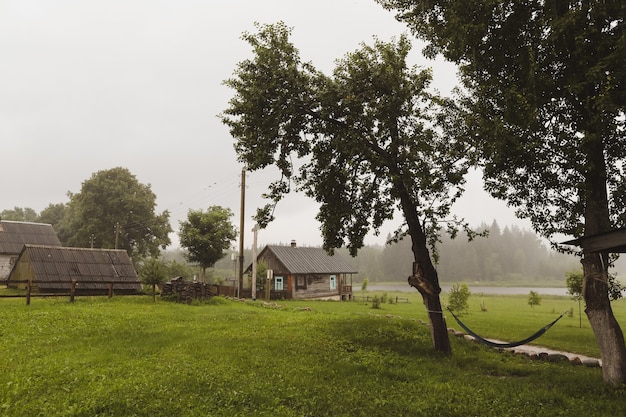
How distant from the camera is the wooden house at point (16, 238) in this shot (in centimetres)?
4100

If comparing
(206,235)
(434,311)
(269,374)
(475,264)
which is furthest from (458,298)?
(475,264)

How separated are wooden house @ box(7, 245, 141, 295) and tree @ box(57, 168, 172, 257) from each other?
21.2 meters

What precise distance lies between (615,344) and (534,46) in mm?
7142

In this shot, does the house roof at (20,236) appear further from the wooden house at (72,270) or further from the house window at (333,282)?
the house window at (333,282)

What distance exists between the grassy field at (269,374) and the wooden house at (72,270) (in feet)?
40.8

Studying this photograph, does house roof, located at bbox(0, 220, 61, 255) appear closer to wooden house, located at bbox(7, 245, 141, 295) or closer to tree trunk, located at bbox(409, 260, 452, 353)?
wooden house, located at bbox(7, 245, 141, 295)

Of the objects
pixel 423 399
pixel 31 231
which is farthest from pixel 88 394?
pixel 31 231

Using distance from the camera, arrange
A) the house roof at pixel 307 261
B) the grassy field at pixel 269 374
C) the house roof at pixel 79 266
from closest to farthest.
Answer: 1. the grassy field at pixel 269 374
2. the house roof at pixel 79 266
3. the house roof at pixel 307 261

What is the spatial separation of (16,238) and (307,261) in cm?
3113

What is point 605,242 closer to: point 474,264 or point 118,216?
point 118,216

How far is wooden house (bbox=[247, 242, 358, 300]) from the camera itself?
1672 inches

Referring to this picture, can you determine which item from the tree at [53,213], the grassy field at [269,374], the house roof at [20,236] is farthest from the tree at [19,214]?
the grassy field at [269,374]

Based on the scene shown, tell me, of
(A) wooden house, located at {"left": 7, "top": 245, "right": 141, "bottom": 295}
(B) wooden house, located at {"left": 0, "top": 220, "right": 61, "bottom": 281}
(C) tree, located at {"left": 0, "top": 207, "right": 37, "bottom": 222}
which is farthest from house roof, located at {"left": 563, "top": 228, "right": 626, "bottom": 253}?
(C) tree, located at {"left": 0, "top": 207, "right": 37, "bottom": 222}

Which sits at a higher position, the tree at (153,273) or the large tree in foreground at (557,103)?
the large tree in foreground at (557,103)
